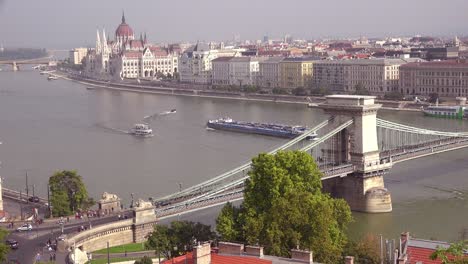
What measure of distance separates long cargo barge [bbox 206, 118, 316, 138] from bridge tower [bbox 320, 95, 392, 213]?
11240 mm

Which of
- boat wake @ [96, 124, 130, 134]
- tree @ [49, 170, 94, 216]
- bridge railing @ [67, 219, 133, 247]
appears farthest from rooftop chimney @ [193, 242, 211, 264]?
boat wake @ [96, 124, 130, 134]

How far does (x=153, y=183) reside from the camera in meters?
19.1

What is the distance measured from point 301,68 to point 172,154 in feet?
85.0

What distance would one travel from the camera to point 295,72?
5000 cm

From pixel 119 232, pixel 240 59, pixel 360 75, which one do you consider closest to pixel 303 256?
pixel 119 232

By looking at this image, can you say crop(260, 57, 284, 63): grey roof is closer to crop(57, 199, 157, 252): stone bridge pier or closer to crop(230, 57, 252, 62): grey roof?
crop(230, 57, 252, 62): grey roof

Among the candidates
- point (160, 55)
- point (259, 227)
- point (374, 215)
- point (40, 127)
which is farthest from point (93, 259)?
point (160, 55)

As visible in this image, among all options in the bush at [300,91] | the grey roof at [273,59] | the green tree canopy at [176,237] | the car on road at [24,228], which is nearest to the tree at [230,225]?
the green tree canopy at [176,237]

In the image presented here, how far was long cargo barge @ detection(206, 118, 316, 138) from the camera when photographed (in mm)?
28831

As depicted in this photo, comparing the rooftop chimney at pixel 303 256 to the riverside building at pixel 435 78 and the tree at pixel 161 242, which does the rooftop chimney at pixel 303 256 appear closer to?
the tree at pixel 161 242

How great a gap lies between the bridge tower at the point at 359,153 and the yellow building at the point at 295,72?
103 feet

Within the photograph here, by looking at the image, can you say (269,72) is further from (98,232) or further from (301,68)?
(98,232)

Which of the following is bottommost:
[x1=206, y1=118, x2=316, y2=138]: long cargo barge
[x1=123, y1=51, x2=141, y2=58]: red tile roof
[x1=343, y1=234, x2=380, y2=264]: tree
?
[x1=206, y1=118, x2=316, y2=138]: long cargo barge

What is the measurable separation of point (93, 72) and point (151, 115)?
39964 millimetres
